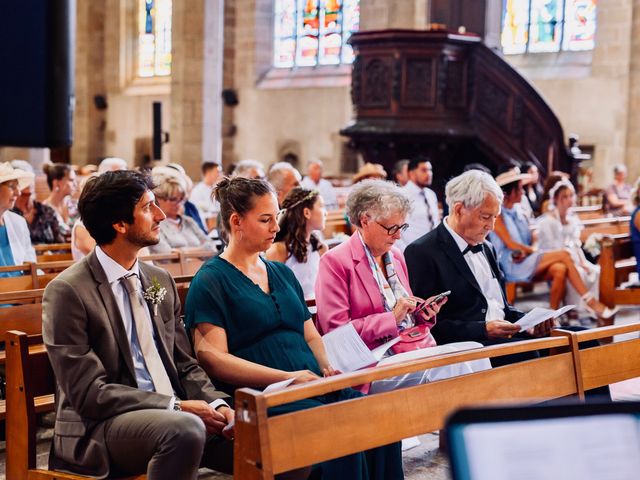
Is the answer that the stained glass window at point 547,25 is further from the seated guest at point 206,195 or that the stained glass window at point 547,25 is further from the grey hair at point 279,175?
the grey hair at point 279,175

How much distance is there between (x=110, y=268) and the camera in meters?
3.02

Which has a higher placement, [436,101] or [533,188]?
[436,101]

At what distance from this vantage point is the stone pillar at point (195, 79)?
1742cm

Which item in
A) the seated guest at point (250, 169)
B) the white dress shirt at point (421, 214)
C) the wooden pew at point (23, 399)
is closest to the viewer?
the wooden pew at point (23, 399)

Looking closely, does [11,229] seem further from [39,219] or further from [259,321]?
[259,321]

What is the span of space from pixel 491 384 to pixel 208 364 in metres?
0.98

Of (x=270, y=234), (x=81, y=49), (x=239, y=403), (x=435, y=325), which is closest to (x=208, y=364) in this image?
(x=270, y=234)

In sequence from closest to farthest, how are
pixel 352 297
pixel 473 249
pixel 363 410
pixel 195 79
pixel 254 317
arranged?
pixel 363 410, pixel 254 317, pixel 352 297, pixel 473 249, pixel 195 79

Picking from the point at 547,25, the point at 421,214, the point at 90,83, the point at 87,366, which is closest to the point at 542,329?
the point at 87,366

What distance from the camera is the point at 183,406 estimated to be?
3.01 meters

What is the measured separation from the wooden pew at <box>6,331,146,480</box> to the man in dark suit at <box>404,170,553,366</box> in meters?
1.92

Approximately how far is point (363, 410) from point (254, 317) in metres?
0.88

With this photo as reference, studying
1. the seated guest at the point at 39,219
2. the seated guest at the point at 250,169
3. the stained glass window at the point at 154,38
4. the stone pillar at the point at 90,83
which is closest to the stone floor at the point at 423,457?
the seated guest at the point at 39,219

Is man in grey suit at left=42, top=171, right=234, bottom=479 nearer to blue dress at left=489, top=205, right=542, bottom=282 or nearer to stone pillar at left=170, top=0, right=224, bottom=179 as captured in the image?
blue dress at left=489, top=205, right=542, bottom=282
